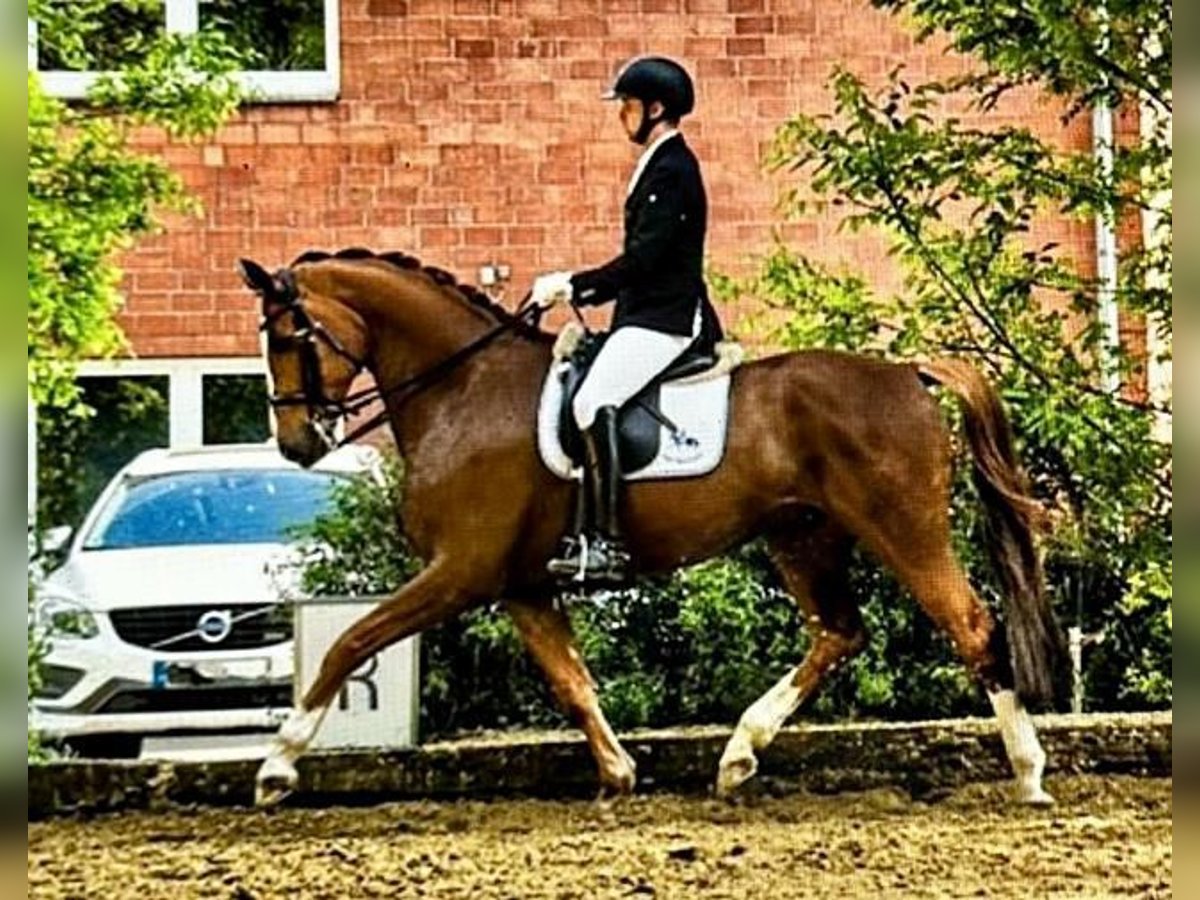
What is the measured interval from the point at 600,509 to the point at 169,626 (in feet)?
6.56

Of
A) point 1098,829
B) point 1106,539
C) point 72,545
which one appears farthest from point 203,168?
point 1098,829

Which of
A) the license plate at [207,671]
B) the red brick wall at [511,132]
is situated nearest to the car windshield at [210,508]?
the license plate at [207,671]

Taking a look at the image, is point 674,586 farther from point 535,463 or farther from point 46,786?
point 46,786

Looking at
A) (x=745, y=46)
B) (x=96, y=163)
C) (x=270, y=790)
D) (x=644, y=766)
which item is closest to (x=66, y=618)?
(x=270, y=790)

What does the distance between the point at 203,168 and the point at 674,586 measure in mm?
3163

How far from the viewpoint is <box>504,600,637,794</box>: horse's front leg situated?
5477 millimetres

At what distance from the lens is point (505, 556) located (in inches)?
206

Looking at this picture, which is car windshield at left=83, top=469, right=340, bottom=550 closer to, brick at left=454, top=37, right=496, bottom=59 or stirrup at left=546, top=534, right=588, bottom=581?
stirrup at left=546, top=534, right=588, bottom=581

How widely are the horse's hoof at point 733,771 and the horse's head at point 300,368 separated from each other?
1385 millimetres

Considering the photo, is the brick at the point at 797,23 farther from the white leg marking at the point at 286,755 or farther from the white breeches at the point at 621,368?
the white leg marking at the point at 286,755

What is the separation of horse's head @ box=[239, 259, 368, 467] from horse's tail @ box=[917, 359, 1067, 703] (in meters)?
1.56

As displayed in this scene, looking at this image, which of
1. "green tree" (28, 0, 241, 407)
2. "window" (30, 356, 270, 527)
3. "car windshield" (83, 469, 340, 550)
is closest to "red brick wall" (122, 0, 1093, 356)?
"window" (30, 356, 270, 527)

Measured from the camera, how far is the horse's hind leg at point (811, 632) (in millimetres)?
5516

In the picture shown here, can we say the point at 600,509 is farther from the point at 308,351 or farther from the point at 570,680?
the point at 308,351
